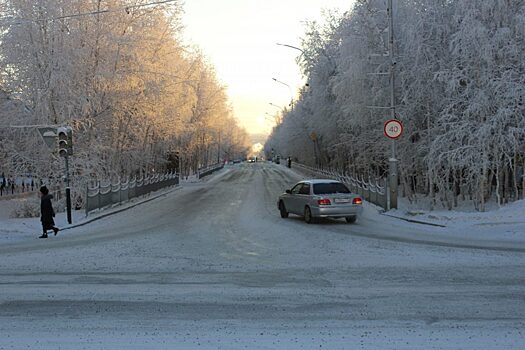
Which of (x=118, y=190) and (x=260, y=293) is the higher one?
(x=118, y=190)

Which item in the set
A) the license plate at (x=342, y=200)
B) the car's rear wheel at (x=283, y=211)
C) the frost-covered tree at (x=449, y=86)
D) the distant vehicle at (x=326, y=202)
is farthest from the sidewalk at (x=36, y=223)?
the frost-covered tree at (x=449, y=86)

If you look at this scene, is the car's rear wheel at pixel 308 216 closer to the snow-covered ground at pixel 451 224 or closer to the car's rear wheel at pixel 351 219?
the car's rear wheel at pixel 351 219

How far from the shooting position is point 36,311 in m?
7.03

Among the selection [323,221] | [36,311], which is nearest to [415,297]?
[36,311]

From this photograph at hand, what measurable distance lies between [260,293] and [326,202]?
9.53m

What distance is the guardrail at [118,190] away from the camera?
21.8m

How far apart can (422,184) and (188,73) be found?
75.5 feet

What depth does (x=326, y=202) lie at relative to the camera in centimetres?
1714

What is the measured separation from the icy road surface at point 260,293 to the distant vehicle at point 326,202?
2.92 meters

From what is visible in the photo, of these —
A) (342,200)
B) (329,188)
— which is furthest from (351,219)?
(329,188)

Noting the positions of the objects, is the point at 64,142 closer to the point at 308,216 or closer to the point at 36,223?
the point at 36,223

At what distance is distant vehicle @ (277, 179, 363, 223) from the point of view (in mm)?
17156

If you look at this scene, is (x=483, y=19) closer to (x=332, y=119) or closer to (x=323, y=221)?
(x=323, y=221)

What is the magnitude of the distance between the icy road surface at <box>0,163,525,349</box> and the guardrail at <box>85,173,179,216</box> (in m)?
7.39
